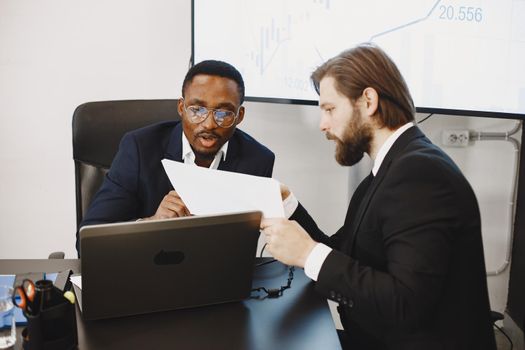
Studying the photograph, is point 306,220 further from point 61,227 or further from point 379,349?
point 61,227

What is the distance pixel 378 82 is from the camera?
1279 mm

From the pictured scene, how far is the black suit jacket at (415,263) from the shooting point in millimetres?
1082

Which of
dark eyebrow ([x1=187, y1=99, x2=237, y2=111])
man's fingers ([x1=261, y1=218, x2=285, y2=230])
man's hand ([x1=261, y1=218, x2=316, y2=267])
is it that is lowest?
man's hand ([x1=261, y1=218, x2=316, y2=267])

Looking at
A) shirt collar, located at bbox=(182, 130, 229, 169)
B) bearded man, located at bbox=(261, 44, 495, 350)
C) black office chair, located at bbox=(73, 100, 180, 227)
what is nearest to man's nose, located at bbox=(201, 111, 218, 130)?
shirt collar, located at bbox=(182, 130, 229, 169)

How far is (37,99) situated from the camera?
7.79ft

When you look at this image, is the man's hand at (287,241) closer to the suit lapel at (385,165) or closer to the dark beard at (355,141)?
the suit lapel at (385,165)

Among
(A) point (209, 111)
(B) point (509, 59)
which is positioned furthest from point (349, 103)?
(B) point (509, 59)

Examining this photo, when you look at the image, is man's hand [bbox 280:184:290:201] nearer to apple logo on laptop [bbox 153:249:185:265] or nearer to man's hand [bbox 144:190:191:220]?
man's hand [bbox 144:190:191:220]

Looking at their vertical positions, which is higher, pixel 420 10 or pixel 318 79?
pixel 420 10

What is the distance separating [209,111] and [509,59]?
1.28 meters

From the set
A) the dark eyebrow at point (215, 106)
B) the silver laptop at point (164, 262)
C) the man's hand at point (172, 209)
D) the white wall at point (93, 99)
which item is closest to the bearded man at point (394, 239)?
the silver laptop at point (164, 262)

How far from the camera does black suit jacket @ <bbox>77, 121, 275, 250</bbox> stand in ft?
5.34

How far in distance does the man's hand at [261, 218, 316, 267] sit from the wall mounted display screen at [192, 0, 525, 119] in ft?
3.50

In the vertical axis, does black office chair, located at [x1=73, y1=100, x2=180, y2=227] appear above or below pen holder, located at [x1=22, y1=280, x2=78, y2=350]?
above
